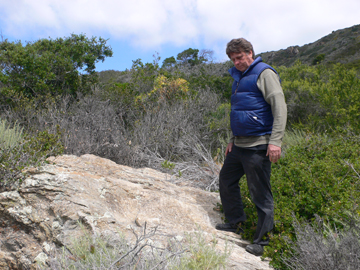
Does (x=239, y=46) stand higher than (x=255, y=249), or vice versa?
(x=239, y=46)

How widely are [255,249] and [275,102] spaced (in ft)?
4.90

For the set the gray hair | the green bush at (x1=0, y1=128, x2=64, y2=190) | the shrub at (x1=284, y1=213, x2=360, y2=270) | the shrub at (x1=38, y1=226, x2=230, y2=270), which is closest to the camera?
the shrub at (x1=38, y1=226, x2=230, y2=270)

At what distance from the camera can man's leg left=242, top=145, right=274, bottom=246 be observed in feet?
10.2

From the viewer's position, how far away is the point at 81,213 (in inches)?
121

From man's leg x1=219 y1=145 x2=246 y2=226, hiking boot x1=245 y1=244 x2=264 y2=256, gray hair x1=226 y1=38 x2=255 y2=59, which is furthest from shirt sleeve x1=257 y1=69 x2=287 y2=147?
hiking boot x1=245 y1=244 x2=264 y2=256

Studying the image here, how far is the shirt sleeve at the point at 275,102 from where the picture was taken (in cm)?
293

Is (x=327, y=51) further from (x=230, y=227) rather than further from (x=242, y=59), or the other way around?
(x=230, y=227)

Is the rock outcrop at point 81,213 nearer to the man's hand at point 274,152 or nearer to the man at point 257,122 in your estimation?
the man at point 257,122

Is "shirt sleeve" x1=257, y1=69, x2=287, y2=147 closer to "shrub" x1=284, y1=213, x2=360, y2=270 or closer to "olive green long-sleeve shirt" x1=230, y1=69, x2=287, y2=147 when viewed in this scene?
"olive green long-sleeve shirt" x1=230, y1=69, x2=287, y2=147

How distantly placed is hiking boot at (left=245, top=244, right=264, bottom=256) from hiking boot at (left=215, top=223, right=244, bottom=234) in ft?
1.28

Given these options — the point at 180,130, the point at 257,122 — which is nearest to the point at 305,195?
the point at 257,122

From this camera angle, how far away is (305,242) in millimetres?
2758

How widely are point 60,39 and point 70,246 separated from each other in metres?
8.73

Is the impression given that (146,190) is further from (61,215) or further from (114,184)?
(61,215)
